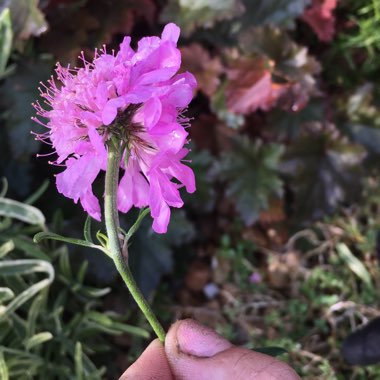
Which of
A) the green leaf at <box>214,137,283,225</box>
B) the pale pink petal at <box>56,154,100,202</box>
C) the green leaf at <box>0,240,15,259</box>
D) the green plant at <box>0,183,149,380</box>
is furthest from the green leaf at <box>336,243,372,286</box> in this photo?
the pale pink petal at <box>56,154,100,202</box>

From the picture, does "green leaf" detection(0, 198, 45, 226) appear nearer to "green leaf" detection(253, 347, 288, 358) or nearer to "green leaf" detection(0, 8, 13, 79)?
"green leaf" detection(0, 8, 13, 79)

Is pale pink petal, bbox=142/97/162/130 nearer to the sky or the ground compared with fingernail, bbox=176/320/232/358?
nearer to the sky

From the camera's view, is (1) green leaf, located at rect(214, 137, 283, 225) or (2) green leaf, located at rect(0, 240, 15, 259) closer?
(2) green leaf, located at rect(0, 240, 15, 259)

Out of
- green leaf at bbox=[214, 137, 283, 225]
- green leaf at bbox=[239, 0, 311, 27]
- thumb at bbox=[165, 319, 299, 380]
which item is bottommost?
green leaf at bbox=[214, 137, 283, 225]

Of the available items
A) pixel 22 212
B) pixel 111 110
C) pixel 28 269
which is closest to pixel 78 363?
pixel 28 269

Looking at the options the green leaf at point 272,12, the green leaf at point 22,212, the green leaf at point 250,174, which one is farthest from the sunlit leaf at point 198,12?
the green leaf at point 22,212

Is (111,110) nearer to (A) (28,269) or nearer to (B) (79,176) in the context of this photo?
(B) (79,176)

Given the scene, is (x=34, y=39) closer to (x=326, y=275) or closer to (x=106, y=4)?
(x=106, y=4)
